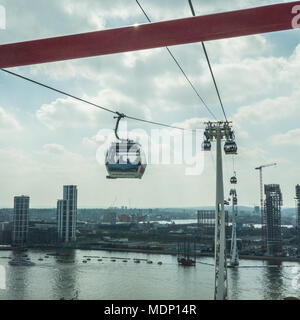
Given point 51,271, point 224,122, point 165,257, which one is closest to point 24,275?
point 51,271

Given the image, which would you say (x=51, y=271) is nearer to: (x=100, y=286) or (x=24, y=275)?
(x=24, y=275)

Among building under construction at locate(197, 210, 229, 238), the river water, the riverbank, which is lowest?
the riverbank

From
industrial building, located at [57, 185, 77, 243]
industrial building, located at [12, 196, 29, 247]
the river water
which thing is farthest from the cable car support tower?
industrial building, located at [57, 185, 77, 243]

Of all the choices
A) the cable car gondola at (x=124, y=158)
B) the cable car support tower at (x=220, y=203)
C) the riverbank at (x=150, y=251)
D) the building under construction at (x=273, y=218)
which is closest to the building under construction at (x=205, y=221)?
the building under construction at (x=273, y=218)

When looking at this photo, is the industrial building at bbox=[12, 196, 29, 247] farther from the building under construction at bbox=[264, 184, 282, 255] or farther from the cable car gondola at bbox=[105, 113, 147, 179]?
the cable car gondola at bbox=[105, 113, 147, 179]

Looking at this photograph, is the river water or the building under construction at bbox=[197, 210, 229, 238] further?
the building under construction at bbox=[197, 210, 229, 238]
